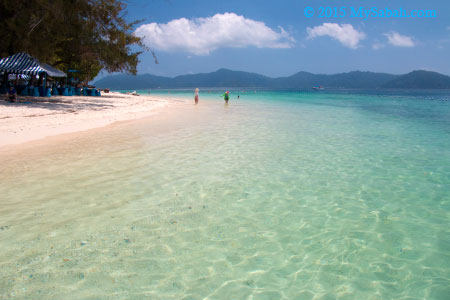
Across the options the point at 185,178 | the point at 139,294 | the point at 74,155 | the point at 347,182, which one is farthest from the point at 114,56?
the point at 139,294

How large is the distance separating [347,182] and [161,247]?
185 inches

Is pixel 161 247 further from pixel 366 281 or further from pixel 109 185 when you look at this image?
pixel 109 185

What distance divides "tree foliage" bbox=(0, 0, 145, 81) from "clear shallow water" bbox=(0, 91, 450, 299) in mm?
16321

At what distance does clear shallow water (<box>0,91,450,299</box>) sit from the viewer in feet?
11.2

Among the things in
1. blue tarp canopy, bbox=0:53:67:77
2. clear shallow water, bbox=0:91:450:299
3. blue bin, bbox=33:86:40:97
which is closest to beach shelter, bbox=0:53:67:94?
blue tarp canopy, bbox=0:53:67:77

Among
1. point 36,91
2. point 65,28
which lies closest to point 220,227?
point 65,28

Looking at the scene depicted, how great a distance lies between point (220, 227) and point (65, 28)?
77.6 ft

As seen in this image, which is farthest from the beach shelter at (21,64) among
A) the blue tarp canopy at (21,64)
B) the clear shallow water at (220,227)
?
the clear shallow water at (220,227)

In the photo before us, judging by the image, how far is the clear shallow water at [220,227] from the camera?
3406mm

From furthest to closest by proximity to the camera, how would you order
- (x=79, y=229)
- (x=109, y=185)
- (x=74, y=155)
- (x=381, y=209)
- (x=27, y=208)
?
(x=74, y=155) → (x=109, y=185) → (x=381, y=209) → (x=27, y=208) → (x=79, y=229)

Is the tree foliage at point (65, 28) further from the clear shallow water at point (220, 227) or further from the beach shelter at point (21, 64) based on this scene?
the clear shallow water at point (220, 227)

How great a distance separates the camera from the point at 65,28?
22.9 meters

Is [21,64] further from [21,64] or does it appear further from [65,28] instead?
[65,28]

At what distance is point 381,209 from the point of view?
18.3 ft
